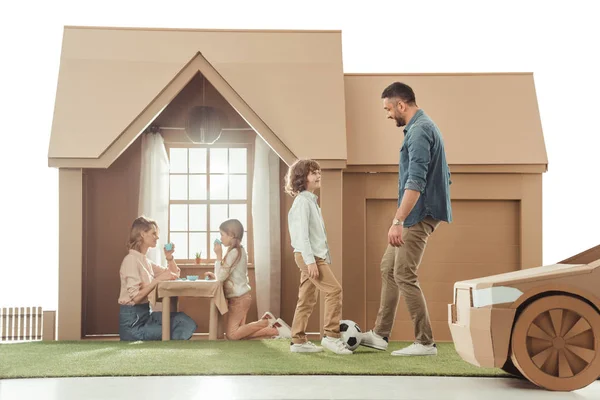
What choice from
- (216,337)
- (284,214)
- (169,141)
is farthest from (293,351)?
(169,141)

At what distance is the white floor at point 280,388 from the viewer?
4.87m

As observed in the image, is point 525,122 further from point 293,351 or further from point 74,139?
point 74,139

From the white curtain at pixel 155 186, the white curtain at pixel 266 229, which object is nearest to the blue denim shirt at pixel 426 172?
the white curtain at pixel 266 229

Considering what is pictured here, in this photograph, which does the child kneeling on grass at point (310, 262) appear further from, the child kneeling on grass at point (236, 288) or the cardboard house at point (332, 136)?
the child kneeling on grass at point (236, 288)

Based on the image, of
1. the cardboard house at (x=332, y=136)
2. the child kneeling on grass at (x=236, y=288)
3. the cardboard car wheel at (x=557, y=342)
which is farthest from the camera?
the child kneeling on grass at (x=236, y=288)

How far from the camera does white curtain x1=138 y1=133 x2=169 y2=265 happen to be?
10.7 metres

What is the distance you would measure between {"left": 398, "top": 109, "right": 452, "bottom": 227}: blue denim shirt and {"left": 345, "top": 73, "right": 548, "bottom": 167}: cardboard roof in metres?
2.83

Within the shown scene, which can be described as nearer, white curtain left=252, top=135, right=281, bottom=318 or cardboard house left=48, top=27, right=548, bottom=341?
cardboard house left=48, top=27, right=548, bottom=341

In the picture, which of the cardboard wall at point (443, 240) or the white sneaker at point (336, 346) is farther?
the cardboard wall at point (443, 240)

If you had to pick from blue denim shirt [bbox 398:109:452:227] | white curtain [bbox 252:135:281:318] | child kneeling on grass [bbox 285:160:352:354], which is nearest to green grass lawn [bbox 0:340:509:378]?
child kneeling on grass [bbox 285:160:352:354]

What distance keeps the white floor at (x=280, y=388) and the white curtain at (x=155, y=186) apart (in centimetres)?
504

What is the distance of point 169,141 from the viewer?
11.0 meters

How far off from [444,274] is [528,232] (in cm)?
118

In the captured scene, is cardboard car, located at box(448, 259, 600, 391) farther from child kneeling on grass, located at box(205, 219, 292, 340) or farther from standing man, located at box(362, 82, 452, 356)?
child kneeling on grass, located at box(205, 219, 292, 340)
